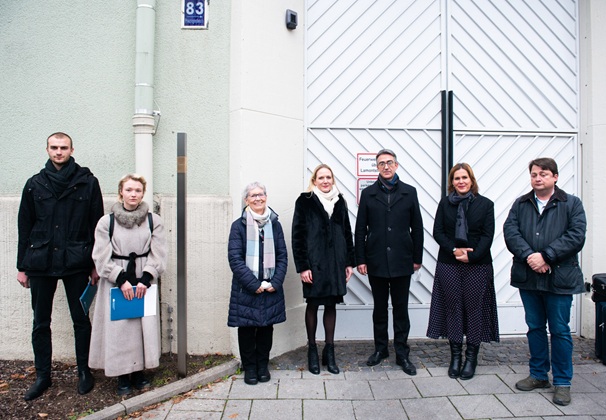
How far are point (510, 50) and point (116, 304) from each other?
4.99 metres

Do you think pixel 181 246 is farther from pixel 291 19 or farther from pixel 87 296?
pixel 291 19

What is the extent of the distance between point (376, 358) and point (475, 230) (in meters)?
1.53

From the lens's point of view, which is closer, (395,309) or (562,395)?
(562,395)

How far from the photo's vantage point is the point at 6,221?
4.80m

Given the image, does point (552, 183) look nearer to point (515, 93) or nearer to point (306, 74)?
point (515, 93)

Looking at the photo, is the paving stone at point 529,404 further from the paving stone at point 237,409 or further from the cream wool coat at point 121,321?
the cream wool coat at point 121,321

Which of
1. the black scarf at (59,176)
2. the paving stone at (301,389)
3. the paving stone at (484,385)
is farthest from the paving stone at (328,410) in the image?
the black scarf at (59,176)

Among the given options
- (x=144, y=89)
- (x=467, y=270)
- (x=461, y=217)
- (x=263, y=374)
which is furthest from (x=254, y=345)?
(x=144, y=89)

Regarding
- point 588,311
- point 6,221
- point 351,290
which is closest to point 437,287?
point 351,290

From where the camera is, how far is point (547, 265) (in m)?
3.88

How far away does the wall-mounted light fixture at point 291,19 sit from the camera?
5090mm

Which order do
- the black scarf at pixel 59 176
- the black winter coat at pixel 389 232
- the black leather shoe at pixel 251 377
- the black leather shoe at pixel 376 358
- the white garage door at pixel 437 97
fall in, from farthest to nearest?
the white garage door at pixel 437 97
the black leather shoe at pixel 376 358
the black winter coat at pixel 389 232
the black leather shoe at pixel 251 377
the black scarf at pixel 59 176

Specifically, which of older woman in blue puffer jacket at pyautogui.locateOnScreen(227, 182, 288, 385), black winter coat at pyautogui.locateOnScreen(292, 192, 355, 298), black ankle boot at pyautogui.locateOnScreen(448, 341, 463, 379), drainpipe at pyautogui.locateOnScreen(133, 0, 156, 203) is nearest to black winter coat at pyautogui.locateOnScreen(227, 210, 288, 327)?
older woman in blue puffer jacket at pyautogui.locateOnScreen(227, 182, 288, 385)

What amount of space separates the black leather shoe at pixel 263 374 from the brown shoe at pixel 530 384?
2.11 meters
